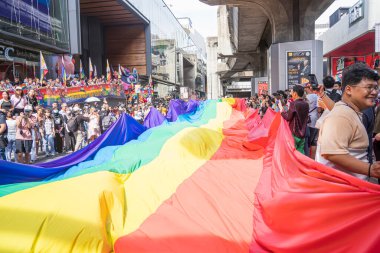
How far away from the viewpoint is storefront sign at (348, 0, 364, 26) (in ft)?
66.6

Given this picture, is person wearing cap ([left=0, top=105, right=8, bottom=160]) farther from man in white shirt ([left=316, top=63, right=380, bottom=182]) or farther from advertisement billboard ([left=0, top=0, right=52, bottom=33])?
advertisement billboard ([left=0, top=0, right=52, bottom=33])

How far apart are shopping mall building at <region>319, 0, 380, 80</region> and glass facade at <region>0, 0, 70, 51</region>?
14995mm

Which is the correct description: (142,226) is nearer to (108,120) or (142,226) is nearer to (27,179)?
(27,179)

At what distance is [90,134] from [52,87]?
110 inches

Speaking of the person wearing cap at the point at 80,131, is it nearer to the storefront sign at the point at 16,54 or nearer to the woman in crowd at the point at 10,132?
the woman in crowd at the point at 10,132

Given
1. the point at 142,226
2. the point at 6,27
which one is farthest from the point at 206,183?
the point at 6,27

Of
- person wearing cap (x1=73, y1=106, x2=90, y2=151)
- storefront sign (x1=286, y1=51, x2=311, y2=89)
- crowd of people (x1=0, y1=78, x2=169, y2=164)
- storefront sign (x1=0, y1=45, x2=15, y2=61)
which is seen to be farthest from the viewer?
storefront sign (x1=0, y1=45, x2=15, y2=61)

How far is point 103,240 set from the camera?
3.16 metres

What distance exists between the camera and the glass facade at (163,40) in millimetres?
37191

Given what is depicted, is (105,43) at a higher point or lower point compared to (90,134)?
higher

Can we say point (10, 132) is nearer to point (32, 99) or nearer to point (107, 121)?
point (32, 99)

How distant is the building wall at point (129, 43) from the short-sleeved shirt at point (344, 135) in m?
32.6

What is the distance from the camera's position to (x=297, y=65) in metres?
13.7

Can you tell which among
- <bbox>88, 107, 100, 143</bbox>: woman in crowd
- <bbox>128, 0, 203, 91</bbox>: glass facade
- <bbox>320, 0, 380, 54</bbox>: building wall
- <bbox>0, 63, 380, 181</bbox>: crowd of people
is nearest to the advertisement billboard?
<bbox>0, 63, 380, 181</bbox>: crowd of people
